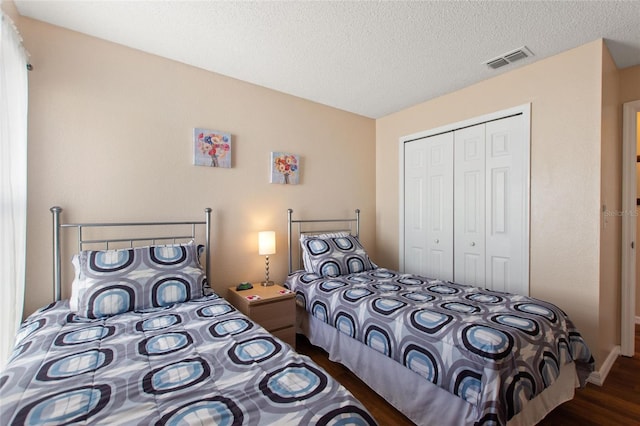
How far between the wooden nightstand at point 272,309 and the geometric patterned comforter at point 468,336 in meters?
0.24

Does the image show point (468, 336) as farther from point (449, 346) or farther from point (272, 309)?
point (272, 309)

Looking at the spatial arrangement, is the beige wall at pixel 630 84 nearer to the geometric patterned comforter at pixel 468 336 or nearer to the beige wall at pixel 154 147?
the geometric patterned comforter at pixel 468 336

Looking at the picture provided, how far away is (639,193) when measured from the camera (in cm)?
321

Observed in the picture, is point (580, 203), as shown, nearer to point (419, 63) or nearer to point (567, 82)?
point (567, 82)

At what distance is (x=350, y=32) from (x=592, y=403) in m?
2.97

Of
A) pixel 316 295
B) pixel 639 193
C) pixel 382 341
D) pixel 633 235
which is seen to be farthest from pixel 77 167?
pixel 639 193

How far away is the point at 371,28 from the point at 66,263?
2620mm

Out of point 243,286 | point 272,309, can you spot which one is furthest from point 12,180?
point 272,309

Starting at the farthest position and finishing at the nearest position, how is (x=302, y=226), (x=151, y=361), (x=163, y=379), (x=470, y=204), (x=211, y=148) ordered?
(x=302, y=226) → (x=470, y=204) → (x=211, y=148) → (x=151, y=361) → (x=163, y=379)

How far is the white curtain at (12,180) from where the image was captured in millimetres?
1443

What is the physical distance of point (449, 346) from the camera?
5.01 ft

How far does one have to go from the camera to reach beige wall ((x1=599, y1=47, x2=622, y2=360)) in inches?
85.4

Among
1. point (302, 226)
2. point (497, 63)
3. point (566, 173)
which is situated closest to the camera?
point (566, 173)

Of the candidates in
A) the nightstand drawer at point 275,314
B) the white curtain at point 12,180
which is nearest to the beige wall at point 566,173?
the nightstand drawer at point 275,314
